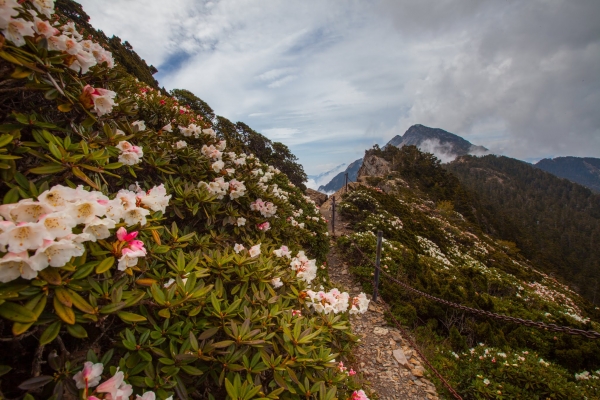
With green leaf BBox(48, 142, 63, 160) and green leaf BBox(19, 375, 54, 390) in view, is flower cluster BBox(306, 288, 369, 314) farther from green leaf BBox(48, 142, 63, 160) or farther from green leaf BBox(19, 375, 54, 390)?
green leaf BBox(48, 142, 63, 160)

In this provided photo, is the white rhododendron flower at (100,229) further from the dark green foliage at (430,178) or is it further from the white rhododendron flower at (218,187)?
the dark green foliage at (430,178)

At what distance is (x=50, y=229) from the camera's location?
0.92m

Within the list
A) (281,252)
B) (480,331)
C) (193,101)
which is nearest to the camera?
(281,252)

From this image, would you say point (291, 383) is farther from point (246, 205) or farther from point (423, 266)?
point (423, 266)

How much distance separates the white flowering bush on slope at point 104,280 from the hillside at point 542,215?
129 feet

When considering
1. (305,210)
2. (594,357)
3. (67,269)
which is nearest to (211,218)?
(67,269)

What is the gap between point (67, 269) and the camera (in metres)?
0.97

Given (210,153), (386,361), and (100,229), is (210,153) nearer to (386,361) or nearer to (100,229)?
(100,229)

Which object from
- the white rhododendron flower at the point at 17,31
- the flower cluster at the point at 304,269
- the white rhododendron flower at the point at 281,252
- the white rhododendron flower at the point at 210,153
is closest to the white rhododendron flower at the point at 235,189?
the white rhododendron flower at the point at 210,153

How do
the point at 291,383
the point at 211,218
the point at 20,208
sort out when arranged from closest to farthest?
the point at 20,208 → the point at 291,383 → the point at 211,218

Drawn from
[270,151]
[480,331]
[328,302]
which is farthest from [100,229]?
[270,151]

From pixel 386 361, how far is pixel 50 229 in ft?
14.6

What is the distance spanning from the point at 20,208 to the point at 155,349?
32.2 inches

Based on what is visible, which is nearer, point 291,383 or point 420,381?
point 291,383
